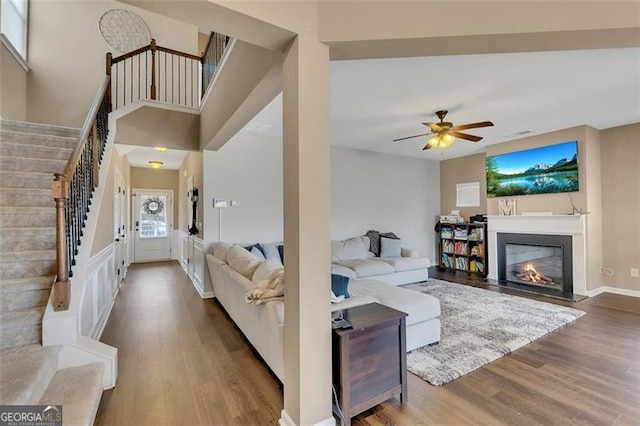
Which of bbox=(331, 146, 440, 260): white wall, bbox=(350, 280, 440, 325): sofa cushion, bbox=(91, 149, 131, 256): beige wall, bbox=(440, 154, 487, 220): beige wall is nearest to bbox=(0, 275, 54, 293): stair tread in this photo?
bbox=(91, 149, 131, 256): beige wall

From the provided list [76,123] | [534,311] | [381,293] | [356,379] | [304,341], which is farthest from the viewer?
[76,123]

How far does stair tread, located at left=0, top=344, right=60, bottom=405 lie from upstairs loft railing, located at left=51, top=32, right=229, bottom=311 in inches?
11.1

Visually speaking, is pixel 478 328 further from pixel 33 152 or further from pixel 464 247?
pixel 33 152

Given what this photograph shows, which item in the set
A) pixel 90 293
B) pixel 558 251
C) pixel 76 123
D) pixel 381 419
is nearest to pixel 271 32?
pixel 381 419

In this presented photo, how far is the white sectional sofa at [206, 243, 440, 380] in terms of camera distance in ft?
6.97

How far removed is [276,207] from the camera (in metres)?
5.09

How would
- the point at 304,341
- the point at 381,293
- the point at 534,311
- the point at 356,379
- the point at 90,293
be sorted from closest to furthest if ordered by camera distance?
1. the point at 304,341
2. the point at 356,379
3. the point at 90,293
4. the point at 381,293
5. the point at 534,311

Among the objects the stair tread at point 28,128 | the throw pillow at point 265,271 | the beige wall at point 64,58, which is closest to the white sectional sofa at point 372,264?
the throw pillow at point 265,271

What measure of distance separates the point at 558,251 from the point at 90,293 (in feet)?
21.5

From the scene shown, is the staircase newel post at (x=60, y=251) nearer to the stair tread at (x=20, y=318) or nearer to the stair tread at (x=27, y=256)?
the stair tread at (x=20, y=318)

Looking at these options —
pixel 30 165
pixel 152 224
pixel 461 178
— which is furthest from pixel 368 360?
pixel 152 224

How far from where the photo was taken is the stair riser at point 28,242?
239 cm

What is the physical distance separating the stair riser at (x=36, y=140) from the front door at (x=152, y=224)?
4.83 meters

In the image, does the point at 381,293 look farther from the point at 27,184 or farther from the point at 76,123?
the point at 76,123
